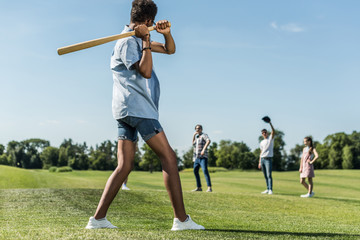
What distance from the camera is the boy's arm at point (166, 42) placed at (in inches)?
172

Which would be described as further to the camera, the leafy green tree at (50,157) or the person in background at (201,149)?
the leafy green tree at (50,157)

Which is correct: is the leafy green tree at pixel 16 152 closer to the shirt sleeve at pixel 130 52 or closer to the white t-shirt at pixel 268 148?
the white t-shirt at pixel 268 148

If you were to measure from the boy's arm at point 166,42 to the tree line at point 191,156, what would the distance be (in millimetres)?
60887

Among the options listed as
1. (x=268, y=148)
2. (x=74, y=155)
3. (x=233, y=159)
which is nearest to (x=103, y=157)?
A: (x=74, y=155)

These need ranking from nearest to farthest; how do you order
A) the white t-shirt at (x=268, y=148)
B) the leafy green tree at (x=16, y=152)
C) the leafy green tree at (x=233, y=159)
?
the white t-shirt at (x=268, y=148)
the leafy green tree at (x=233, y=159)
the leafy green tree at (x=16, y=152)

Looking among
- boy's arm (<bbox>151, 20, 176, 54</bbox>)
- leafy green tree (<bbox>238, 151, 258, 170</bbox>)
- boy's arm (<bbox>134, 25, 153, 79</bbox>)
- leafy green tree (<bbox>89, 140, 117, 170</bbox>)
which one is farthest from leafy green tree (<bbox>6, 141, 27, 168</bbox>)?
boy's arm (<bbox>134, 25, 153, 79</bbox>)

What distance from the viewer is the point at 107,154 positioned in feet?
367

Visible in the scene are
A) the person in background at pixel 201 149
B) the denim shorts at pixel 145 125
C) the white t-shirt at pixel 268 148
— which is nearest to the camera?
the denim shorts at pixel 145 125

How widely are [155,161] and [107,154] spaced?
46.7 m

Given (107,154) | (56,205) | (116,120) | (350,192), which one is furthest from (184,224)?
(107,154)

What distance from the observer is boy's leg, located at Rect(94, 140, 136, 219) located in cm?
436

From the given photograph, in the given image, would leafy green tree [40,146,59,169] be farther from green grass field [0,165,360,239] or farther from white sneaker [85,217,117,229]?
white sneaker [85,217,117,229]

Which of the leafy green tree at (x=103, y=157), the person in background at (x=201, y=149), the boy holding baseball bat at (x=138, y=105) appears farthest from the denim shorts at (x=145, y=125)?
the leafy green tree at (x=103, y=157)

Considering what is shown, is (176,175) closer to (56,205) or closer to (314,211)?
(56,205)
